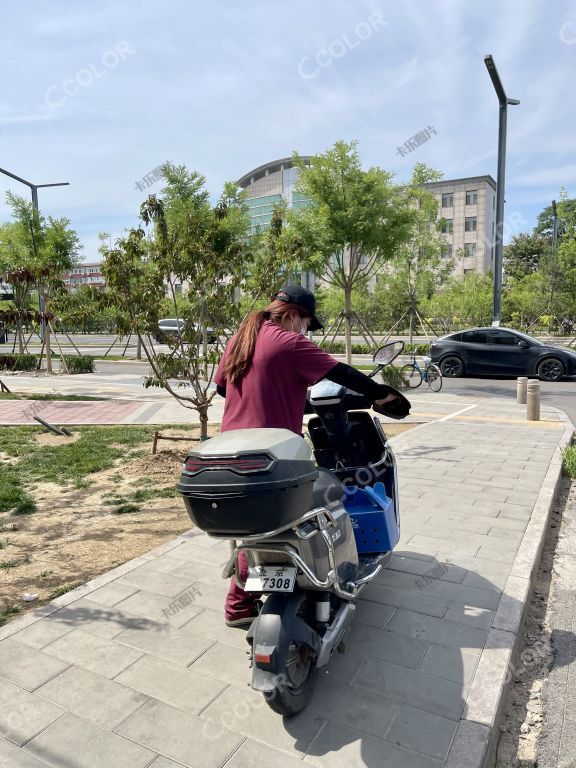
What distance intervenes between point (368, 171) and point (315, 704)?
36.9ft

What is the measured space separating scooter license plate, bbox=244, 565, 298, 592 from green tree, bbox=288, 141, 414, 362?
983 centimetres

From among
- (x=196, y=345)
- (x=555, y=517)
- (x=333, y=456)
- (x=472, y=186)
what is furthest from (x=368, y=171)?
(x=472, y=186)

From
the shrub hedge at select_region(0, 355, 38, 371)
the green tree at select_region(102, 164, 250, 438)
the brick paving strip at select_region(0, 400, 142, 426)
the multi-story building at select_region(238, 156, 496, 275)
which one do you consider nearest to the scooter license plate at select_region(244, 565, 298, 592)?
the green tree at select_region(102, 164, 250, 438)

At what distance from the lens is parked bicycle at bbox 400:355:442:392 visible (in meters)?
13.8

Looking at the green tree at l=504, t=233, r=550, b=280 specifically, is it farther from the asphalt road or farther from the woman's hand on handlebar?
the woman's hand on handlebar

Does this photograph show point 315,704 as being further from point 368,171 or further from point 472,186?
point 472,186

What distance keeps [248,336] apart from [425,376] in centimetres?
1178

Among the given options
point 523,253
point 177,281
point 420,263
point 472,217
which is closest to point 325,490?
point 177,281

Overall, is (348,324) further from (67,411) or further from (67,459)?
(67,459)

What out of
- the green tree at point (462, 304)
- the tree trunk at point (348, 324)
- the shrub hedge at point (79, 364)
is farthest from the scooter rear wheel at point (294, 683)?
the green tree at point (462, 304)

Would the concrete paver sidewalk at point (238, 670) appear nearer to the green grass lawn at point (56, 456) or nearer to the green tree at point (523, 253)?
the green grass lawn at point (56, 456)

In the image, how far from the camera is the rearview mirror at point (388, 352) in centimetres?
306

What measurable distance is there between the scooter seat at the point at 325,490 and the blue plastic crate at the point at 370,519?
0.56 m

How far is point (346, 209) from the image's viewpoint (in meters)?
12.0
